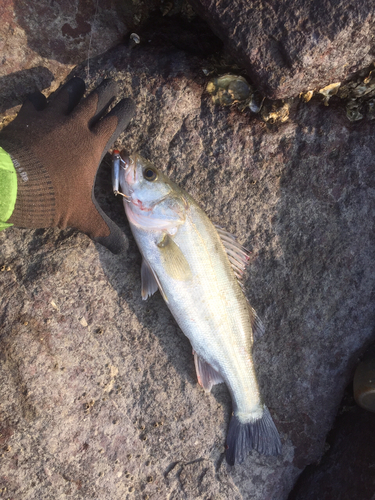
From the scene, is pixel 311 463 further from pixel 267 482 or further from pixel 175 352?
pixel 175 352

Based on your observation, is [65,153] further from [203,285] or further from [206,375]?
[206,375]

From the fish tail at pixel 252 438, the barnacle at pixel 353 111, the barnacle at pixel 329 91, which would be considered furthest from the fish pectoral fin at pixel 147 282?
the barnacle at pixel 353 111

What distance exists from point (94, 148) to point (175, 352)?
194 centimetres

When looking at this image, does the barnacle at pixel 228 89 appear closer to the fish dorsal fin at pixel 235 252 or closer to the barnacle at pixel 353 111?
the barnacle at pixel 353 111

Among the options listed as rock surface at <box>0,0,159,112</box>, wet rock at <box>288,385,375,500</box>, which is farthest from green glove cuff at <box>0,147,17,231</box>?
wet rock at <box>288,385,375,500</box>

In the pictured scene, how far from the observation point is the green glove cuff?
2393 mm

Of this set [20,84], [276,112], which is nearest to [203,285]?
[276,112]

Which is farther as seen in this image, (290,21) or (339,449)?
(339,449)

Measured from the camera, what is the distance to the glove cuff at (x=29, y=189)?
2541mm

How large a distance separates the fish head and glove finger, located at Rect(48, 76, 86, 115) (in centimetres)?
66

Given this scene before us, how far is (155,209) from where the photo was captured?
2.77m

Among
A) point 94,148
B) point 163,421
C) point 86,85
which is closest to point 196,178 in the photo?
point 94,148

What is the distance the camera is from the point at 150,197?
276cm

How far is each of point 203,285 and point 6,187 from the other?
5.56 ft
